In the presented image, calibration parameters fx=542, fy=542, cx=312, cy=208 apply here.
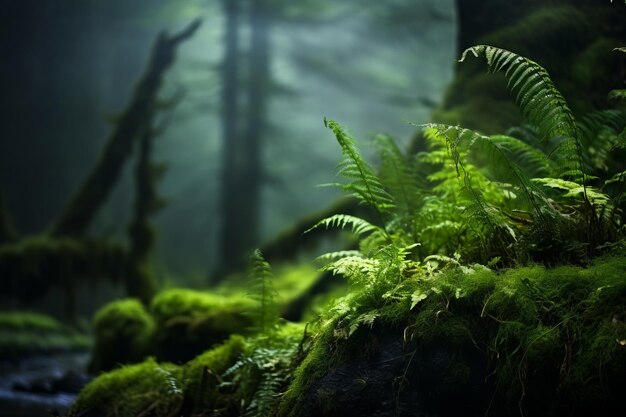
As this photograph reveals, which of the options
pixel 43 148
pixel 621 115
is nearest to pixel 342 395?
pixel 621 115

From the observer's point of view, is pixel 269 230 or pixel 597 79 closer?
pixel 597 79

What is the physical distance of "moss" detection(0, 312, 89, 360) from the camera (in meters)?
9.87

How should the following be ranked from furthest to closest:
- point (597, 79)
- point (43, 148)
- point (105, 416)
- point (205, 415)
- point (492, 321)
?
point (43, 148), point (597, 79), point (105, 416), point (205, 415), point (492, 321)

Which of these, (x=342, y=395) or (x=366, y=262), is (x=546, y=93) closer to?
(x=366, y=262)

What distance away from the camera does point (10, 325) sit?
36.7 feet

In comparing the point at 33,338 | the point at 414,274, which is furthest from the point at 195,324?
the point at 33,338

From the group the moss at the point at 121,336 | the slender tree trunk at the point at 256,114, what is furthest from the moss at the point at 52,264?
the slender tree trunk at the point at 256,114

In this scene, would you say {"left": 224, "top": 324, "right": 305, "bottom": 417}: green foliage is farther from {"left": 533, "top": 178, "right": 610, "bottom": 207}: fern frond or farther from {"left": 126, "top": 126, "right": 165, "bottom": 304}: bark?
{"left": 126, "top": 126, "right": 165, "bottom": 304}: bark

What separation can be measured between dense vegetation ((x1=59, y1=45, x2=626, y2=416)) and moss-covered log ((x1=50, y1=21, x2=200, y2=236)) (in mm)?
6964

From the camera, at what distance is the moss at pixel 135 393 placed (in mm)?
3916

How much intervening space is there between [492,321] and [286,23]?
58.6ft

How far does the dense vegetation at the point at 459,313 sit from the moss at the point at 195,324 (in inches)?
44.3

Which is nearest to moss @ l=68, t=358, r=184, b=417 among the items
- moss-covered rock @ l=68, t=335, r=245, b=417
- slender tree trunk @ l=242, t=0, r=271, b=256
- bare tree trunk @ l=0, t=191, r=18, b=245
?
moss-covered rock @ l=68, t=335, r=245, b=417

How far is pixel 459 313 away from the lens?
294 cm
